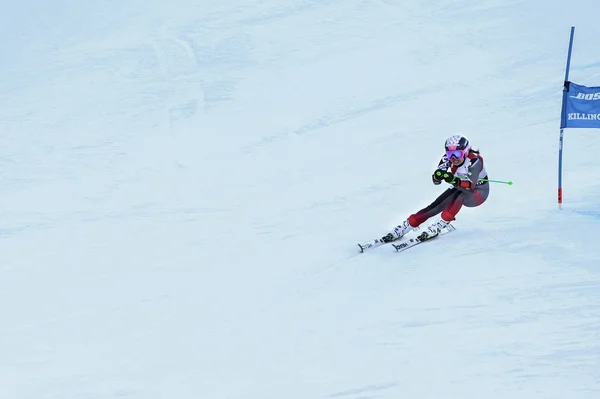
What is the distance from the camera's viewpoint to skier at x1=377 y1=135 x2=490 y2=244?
831cm

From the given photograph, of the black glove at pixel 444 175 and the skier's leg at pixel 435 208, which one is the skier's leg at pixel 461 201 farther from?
the black glove at pixel 444 175

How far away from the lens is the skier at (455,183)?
831 centimetres

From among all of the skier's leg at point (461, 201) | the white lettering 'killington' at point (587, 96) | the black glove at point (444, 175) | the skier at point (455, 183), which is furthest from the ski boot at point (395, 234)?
the white lettering 'killington' at point (587, 96)

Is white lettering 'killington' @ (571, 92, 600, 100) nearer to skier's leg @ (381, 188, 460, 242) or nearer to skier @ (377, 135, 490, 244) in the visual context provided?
skier @ (377, 135, 490, 244)

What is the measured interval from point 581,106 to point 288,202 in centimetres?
369

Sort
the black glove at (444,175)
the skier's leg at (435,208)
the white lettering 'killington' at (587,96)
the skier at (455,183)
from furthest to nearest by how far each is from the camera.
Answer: the white lettering 'killington' at (587,96) < the skier's leg at (435,208) < the skier at (455,183) < the black glove at (444,175)

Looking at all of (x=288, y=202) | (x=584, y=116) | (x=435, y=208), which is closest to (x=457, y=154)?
(x=435, y=208)

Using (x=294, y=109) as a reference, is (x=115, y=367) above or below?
above

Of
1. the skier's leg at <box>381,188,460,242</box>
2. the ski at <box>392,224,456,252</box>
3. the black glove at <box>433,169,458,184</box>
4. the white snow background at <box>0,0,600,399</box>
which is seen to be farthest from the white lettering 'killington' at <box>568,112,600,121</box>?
the ski at <box>392,224,456,252</box>

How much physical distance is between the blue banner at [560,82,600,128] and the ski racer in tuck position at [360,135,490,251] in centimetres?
119

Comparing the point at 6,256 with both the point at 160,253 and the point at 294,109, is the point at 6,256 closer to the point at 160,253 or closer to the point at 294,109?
the point at 160,253

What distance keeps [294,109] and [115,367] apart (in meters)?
8.29

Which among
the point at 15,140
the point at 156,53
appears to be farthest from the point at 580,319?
the point at 156,53

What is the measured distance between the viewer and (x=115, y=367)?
21.5ft
